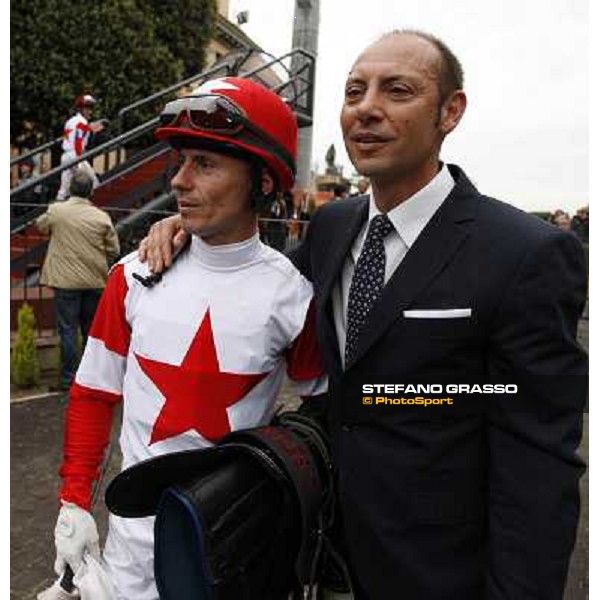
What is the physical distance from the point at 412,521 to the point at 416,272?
616 mm

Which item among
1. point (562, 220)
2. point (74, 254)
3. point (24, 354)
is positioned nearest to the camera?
point (74, 254)

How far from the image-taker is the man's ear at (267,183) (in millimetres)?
2051

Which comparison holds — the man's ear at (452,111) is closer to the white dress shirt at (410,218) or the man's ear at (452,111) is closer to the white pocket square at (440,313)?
the white dress shirt at (410,218)

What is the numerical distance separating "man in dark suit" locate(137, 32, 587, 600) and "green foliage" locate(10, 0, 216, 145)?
1484 cm

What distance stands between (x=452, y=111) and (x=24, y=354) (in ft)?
18.8

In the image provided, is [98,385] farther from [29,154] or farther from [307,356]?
[29,154]

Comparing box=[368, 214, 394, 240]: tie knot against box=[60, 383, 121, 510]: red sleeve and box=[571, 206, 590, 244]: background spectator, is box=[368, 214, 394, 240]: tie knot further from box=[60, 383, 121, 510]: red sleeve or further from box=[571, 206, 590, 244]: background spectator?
box=[571, 206, 590, 244]: background spectator

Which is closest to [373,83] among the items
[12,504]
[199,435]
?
[199,435]

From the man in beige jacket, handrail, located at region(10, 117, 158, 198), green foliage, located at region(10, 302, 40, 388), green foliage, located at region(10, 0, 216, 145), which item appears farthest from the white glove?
green foliage, located at region(10, 0, 216, 145)

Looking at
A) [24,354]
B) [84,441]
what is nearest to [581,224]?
[24,354]

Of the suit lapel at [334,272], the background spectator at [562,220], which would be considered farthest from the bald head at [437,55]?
the background spectator at [562,220]

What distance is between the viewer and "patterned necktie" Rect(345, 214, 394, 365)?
1.75m

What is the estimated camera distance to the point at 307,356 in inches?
79.6

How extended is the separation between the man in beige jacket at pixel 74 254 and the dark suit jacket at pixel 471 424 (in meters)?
5.04
